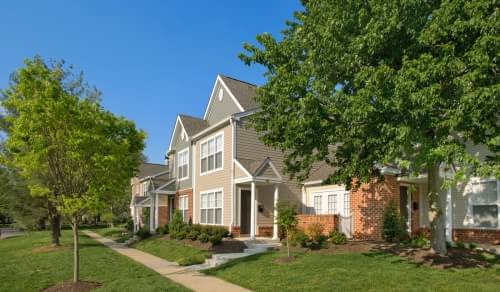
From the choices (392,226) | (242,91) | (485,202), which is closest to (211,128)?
(242,91)

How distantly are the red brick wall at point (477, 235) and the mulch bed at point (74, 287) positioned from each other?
1212 cm

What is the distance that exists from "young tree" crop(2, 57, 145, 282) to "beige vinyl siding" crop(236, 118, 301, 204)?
30.8 feet

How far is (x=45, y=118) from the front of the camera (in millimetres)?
9672

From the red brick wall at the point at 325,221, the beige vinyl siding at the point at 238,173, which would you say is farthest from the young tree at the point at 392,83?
the beige vinyl siding at the point at 238,173

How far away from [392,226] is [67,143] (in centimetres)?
1129

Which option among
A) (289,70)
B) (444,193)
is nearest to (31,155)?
(289,70)

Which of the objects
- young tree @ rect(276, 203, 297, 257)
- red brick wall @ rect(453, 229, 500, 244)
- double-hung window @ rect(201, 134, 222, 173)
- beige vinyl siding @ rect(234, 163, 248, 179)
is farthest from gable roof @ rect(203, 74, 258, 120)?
red brick wall @ rect(453, 229, 500, 244)

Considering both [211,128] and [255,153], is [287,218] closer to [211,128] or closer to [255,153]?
[255,153]

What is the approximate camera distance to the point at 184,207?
85.2 ft

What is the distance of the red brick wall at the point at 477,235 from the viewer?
13258 millimetres

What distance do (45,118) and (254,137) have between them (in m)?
12.3

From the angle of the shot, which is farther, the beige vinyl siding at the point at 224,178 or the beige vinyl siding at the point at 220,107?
the beige vinyl siding at the point at 220,107

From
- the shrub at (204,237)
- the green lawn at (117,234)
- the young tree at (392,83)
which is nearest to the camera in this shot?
the young tree at (392,83)

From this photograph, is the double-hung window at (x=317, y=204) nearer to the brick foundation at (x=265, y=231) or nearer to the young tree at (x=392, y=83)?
the brick foundation at (x=265, y=231)
